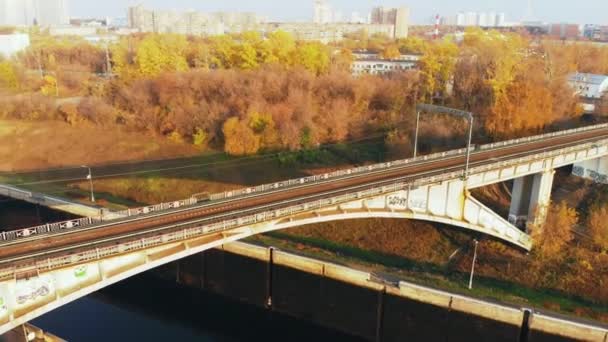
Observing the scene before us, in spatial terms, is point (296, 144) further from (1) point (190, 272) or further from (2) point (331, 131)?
(1) point (190, 272)

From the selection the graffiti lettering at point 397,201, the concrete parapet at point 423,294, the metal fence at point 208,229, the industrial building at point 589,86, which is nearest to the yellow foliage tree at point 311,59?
the industrial building at point 589,86

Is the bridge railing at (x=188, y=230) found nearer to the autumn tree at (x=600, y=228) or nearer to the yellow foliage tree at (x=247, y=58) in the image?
the autumn tree at (x=600, y=228)

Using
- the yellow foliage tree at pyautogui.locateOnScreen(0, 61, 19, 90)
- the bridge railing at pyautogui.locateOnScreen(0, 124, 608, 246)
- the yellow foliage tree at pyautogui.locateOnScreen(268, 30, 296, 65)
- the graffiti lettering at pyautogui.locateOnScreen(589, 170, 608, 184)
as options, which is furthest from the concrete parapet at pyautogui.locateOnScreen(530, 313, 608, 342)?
the yellow foliage tree at pyautogui.locateOnScreen(0, 61, 19, 90)

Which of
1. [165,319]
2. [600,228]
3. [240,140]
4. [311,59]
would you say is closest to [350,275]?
[165,319]

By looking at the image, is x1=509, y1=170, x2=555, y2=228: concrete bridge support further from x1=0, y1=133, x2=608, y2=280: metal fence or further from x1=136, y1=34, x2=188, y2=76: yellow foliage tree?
x1=136, y1=34, x2=188, y2=76: yellow foliage tree

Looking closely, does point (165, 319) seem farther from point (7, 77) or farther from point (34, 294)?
point (7, 77)
